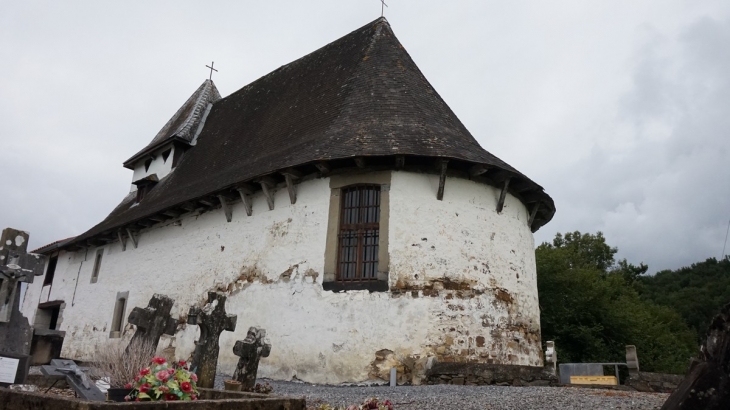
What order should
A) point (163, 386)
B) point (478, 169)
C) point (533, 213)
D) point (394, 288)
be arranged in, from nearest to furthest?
point (163, 386) < point (394, 288) < point (478, 169) < point (533, 213)

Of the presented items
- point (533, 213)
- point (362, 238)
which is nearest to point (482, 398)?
point (362, 238)

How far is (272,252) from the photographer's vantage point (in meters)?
12.0

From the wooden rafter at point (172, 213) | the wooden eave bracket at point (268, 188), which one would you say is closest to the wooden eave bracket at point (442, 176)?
the wooden eave bracket at point (268, 188)

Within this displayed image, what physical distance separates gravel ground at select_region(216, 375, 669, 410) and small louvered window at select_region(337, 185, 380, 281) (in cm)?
250

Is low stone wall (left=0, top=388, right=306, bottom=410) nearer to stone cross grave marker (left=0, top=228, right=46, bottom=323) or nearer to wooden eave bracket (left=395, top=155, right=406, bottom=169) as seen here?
stone cross grave marker (left=0, top=228, right=46, bottom=323)

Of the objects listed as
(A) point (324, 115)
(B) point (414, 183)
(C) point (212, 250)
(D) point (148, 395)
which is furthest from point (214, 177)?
(D) point (148, 395)

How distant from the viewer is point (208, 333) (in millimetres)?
8641

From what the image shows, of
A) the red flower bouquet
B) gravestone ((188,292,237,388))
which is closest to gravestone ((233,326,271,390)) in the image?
gravestone ((188,292,237,388))

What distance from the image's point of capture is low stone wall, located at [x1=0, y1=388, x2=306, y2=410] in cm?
344

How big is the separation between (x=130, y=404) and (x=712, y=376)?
10.9 ft

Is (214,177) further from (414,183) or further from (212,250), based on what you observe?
(414,183)

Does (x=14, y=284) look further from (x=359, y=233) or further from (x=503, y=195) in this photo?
(x=503, y=195)

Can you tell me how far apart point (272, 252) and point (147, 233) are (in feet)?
19.5

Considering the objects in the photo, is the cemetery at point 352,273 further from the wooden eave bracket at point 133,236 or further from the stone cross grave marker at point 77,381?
the wooden eave bracket at point 133,236
